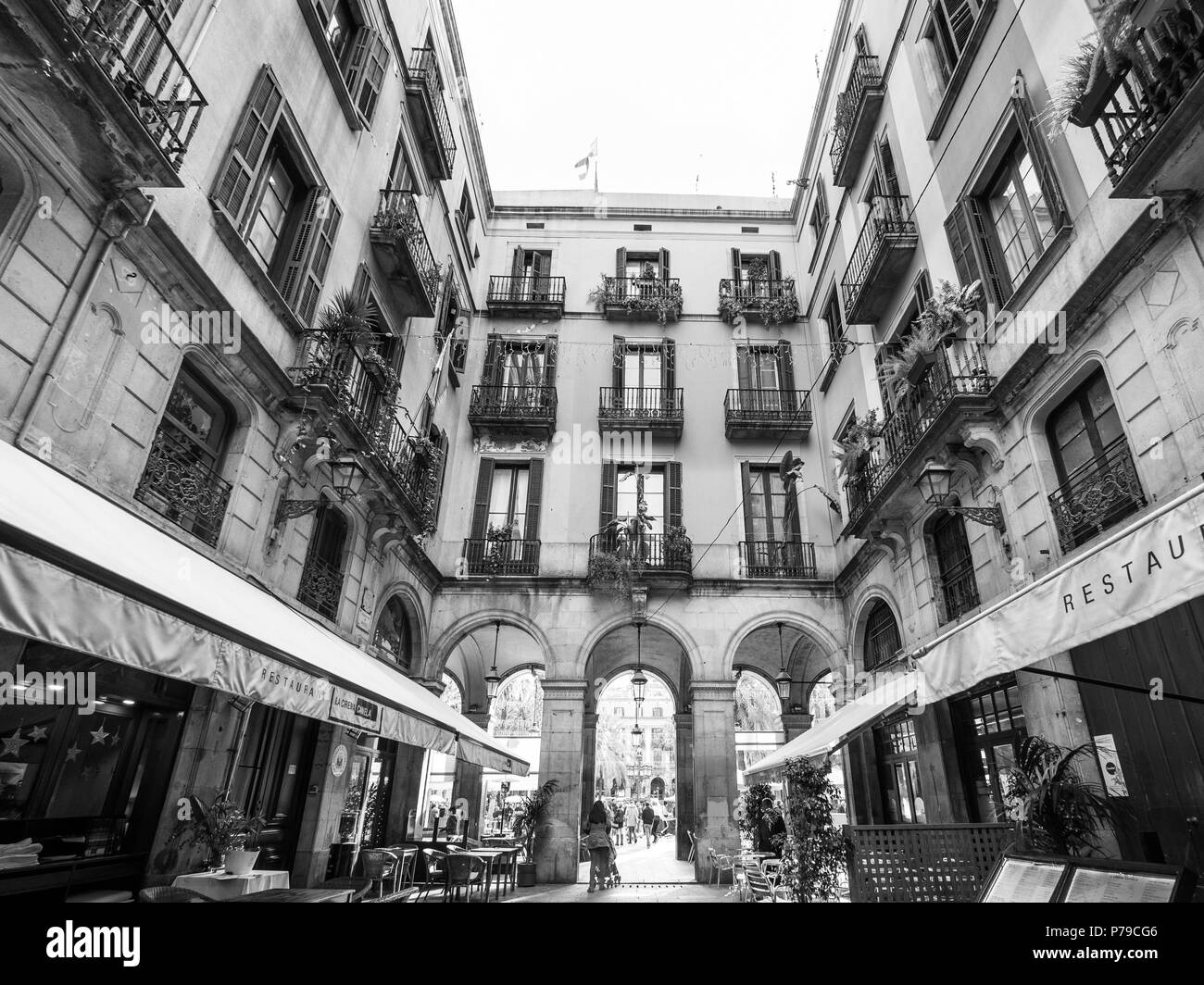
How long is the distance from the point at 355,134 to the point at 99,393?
7.56 meters

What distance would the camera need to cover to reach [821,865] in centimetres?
823

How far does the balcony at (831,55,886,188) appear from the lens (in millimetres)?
12914

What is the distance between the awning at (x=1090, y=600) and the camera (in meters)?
2.99

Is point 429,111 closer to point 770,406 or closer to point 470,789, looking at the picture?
point 770,406

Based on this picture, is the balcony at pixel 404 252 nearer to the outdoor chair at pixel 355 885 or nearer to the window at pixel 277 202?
the window at pixel 277 202

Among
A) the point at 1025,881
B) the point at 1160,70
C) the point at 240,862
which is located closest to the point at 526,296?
the point at 1160,70

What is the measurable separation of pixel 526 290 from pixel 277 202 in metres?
10.3

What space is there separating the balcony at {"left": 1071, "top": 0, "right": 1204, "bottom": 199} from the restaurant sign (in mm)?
8010

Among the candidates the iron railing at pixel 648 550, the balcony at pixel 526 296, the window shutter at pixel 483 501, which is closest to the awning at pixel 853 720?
the iron railing at pixel 648 550

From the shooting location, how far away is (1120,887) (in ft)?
9.24

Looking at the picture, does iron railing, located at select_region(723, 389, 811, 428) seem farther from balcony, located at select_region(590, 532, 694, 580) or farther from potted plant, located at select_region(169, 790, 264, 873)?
potted plant, located at select_region(169, 790, 264, 873)

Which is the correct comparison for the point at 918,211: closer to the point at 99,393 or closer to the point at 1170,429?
the point at 1170,429

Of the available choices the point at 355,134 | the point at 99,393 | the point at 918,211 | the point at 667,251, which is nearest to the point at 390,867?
the point at 99,393
